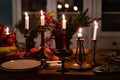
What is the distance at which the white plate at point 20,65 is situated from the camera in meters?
1.86

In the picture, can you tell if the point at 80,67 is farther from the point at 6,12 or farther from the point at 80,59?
the point at 6,12

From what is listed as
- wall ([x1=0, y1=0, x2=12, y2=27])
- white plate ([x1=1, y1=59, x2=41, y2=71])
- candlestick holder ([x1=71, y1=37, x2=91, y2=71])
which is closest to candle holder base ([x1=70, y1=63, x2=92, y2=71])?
candlestick holder ([x1=71, y1=37, x2=91, y2=71])

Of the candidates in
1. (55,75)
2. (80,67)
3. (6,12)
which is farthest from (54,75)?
(6,12)

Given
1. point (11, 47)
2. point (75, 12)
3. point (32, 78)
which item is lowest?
point (32, 78)

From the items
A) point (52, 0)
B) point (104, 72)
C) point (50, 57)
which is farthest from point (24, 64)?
point (52, 0)

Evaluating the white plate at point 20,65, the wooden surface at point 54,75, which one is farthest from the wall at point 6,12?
the wooden surface at point 54,75

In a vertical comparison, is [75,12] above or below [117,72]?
above

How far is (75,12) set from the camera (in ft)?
12.3

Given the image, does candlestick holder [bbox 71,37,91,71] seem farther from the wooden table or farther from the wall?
the wall

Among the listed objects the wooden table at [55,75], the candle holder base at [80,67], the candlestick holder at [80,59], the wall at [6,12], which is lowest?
the wooden table at [55,75]

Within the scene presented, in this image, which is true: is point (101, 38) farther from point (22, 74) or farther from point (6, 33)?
point (22, 74)

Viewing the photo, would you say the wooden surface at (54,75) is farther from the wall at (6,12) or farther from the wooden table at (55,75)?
the wall at (6,12)

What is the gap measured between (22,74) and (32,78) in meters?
0.07

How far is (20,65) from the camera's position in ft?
6.36
